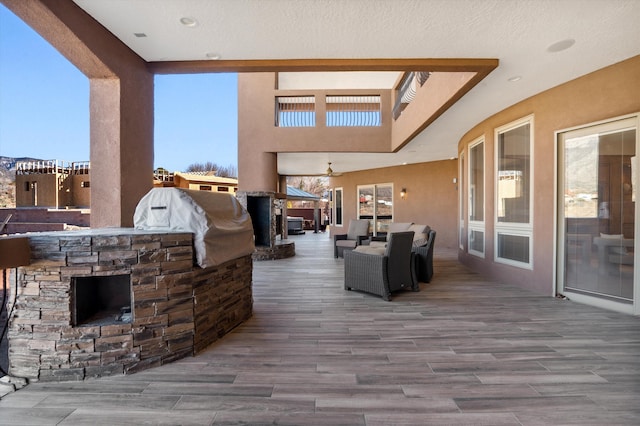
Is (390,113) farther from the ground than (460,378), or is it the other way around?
(390,113)

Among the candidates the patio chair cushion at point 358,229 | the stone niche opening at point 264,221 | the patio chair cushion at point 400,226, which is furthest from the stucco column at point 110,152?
the patio chair cushion at point 358,229

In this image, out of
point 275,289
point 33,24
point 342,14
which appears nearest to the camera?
point 33,24

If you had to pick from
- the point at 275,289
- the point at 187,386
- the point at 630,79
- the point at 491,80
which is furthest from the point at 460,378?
the point at 630,79

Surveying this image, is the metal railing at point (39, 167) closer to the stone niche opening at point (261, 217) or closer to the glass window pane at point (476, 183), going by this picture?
the stone niche opening at point (261, 217)

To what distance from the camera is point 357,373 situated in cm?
223

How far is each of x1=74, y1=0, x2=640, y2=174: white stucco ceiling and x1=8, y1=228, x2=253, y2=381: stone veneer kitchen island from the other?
83.1 inches

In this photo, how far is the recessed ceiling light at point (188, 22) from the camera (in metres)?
2.79

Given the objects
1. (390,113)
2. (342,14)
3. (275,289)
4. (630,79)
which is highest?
(390,113)

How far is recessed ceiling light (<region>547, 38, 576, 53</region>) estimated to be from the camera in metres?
3.02

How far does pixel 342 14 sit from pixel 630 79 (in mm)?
3556

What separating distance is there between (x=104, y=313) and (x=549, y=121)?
5.96 meters

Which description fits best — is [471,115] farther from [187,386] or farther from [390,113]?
[187,386]

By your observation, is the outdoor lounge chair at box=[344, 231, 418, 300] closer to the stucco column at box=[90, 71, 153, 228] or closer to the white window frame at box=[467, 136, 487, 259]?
the white window frame at box=[467, 136, 487, 259]

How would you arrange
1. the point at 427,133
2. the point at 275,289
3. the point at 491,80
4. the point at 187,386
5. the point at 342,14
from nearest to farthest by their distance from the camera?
the point at 187,386 → the point at 342,14 → the point at 491,80 → the point at 275,289 → the point at 427,133
